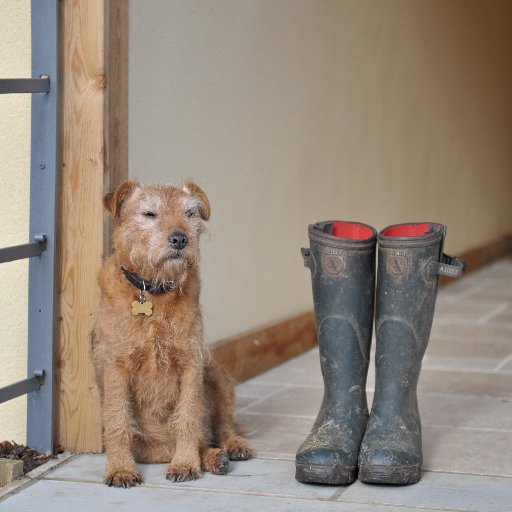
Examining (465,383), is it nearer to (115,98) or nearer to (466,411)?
(466,411)

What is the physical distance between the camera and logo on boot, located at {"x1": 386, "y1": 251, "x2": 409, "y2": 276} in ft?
9.93

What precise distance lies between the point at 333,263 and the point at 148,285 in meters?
0.54

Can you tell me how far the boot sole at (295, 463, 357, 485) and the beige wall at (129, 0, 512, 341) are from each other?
121 centimetres

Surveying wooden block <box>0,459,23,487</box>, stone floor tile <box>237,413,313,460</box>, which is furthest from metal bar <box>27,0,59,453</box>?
stone floor tile <box>237,413,313,460</box>

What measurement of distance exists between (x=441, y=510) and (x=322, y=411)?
52 cm

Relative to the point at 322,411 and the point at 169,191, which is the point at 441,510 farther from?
the point at 169,191

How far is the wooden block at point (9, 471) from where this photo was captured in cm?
306

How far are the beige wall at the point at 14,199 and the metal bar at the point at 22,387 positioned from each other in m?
0.15

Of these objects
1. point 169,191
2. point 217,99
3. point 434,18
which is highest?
point 434,18

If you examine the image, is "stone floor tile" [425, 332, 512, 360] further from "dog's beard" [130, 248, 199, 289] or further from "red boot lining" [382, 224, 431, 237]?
"dog's beard" [130, 248, 199, 289]

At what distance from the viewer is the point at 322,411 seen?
10.3 ft

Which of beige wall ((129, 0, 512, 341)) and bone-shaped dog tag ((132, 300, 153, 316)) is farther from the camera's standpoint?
beige wall ((129, 0, 512, 341))

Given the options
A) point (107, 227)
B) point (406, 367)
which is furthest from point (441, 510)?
point (107, 227)

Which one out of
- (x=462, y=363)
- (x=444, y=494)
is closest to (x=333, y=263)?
(x=444, y=494)
